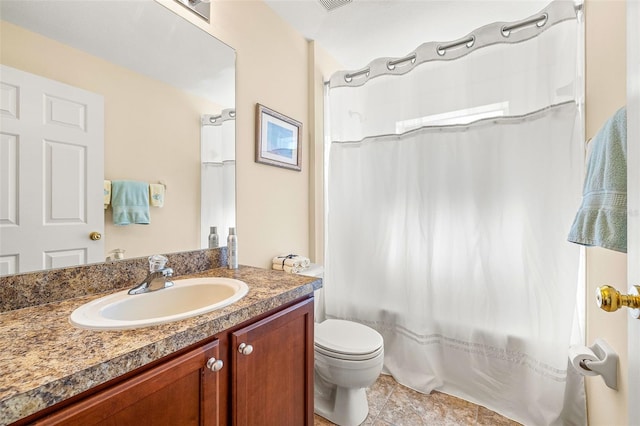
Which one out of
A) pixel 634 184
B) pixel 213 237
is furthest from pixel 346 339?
pixel 634 184

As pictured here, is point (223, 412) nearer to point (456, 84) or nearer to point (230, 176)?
point (230, 176)

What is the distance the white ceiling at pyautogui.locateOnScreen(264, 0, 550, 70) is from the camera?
171 centimetres

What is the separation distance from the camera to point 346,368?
1447mm

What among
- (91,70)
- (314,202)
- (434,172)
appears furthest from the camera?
(314,202)

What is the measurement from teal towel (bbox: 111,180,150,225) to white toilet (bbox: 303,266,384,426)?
1091 millimetres

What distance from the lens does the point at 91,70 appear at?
101 centimetres

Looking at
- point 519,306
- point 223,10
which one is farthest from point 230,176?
point 519,306

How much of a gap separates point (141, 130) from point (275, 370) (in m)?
1.08

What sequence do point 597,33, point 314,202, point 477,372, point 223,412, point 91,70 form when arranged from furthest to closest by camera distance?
point 314,202
point 477,372
point 597,33
point 91,70
point 223,412

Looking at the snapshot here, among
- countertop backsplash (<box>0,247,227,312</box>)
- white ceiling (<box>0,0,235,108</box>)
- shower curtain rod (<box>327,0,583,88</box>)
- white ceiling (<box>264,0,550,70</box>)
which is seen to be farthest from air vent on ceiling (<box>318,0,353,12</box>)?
countertop backsplash (<box>0,247,227,312</box>)

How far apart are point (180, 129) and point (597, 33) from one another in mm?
1960

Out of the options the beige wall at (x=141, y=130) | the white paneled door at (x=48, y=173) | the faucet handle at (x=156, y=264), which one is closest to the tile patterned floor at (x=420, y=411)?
the faucet handle at (x=156, y=264)

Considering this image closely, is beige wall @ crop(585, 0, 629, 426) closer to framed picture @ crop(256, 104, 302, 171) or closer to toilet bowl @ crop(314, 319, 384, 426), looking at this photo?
toilet bowl @ crop(314, 319, 384, 426)

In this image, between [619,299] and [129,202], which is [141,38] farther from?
[619,299]
